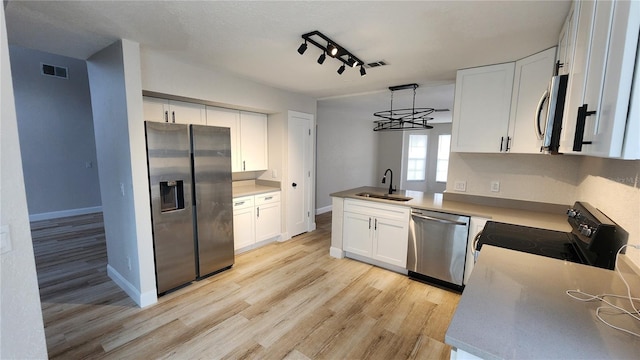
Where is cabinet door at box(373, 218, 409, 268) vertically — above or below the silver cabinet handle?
below

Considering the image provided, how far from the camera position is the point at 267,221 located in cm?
397

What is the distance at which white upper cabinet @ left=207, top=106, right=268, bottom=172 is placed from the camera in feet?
11.5

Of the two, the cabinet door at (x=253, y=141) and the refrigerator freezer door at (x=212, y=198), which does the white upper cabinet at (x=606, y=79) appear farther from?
the cabinet door at (x=253, y=141)

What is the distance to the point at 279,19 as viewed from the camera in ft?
5.92

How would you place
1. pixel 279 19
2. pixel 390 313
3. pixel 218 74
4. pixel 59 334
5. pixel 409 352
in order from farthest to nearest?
pixel 218 74 → pixel 390 313 → pixel 59 334 → pixel 409 352 → pixel 279 19

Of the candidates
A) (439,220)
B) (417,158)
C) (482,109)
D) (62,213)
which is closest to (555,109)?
(482,109)

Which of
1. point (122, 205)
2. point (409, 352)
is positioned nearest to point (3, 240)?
point (122, 205)

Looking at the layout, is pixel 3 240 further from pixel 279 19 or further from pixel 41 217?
pixel 41 217

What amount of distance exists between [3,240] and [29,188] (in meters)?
5.58

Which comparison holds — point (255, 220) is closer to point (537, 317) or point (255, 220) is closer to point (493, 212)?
point (493, 212)

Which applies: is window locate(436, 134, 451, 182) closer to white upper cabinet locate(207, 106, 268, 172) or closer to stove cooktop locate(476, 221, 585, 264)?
white upper cabinet locate(207, 106, 268, 172)

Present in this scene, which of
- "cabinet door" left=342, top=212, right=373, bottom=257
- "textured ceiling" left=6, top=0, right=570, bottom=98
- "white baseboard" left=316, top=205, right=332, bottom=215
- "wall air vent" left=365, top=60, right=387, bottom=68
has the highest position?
"wall air vent" left=365, top=60, right=387, bottom=68

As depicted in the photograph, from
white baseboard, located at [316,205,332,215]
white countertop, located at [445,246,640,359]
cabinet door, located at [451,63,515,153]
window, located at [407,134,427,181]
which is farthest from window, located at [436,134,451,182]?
white countertop, located at [445,246,640,359]

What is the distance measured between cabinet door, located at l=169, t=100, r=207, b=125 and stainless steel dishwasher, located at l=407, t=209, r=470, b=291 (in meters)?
2.81
